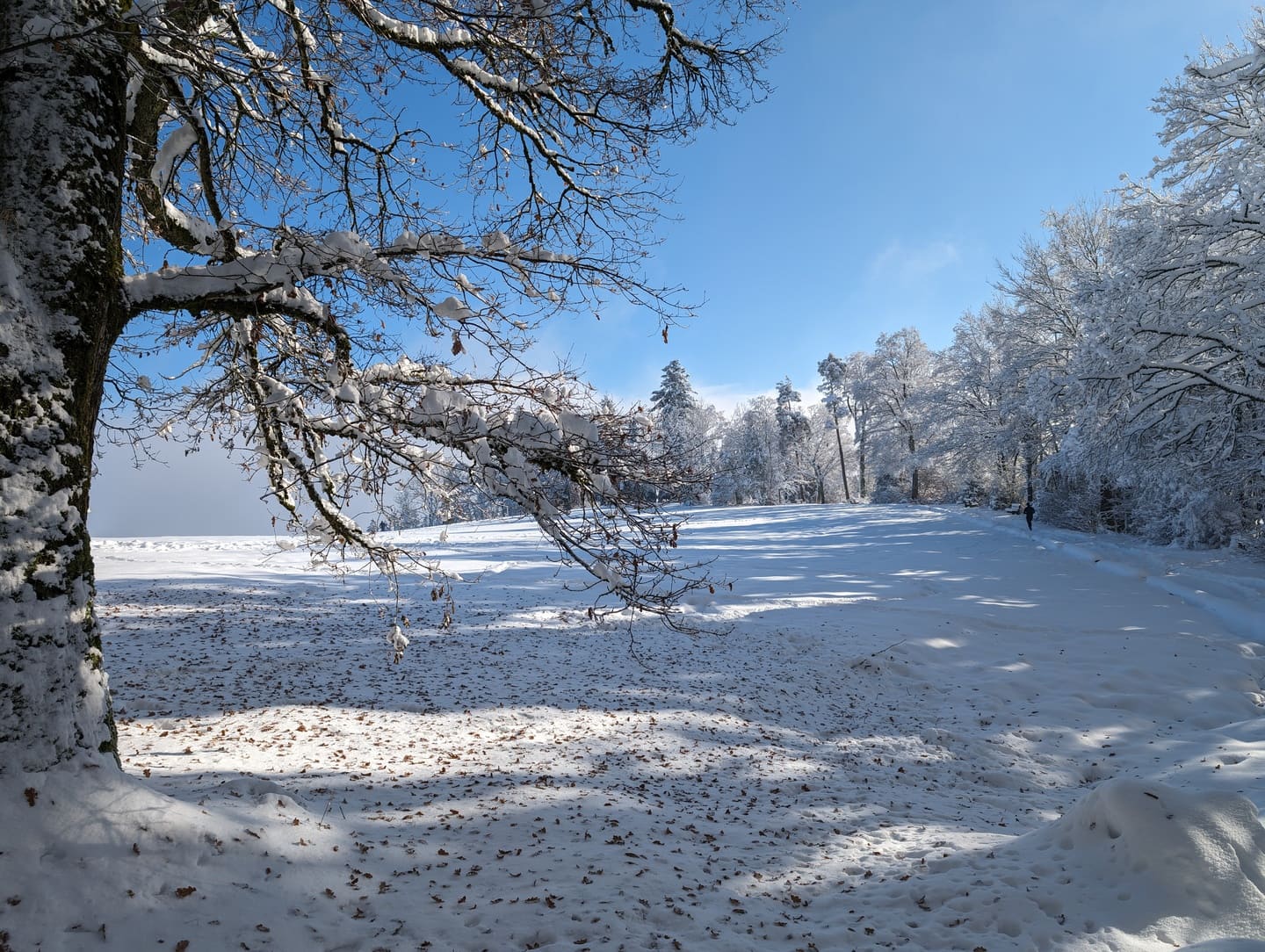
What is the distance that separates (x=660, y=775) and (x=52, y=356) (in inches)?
234

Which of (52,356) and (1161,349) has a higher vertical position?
(1161,349)

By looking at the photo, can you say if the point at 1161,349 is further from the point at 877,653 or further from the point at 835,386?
the point at 835,386

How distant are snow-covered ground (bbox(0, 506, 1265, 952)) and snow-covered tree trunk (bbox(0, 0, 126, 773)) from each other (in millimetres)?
381

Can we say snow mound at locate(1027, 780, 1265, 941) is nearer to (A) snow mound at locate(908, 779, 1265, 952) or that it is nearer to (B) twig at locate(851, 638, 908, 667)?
(A) snow mound at locate(908, 779, 1265, 952)

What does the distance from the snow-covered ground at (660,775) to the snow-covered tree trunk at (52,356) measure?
38cm

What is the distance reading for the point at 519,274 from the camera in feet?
13.7

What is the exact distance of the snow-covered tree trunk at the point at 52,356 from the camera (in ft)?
8.82

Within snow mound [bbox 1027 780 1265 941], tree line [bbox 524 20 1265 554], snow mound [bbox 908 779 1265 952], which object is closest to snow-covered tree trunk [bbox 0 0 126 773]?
tree line [bbox 524 20 1265 554]

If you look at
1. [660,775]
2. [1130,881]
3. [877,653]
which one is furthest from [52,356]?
[877,653]

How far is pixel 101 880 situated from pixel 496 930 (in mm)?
1836

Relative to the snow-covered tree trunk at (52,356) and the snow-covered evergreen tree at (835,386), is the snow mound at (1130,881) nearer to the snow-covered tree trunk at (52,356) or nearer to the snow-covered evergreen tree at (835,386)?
the snow-covered tree trunk at (52,356)

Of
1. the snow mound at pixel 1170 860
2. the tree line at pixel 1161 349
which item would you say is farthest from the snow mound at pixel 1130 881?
the tree line at pixel 1161 349

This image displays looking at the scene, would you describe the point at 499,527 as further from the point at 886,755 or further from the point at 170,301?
the point at 170,301

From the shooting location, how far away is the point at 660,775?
6316 mm
